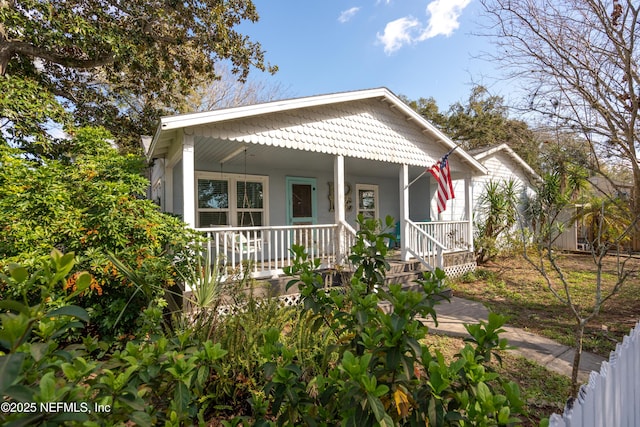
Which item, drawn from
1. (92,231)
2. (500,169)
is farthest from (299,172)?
(500,169)

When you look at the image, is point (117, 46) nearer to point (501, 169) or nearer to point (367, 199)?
point (367, 199)

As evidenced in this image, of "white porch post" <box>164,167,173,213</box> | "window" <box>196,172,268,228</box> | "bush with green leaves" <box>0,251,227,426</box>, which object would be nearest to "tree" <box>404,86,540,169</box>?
"window" <box>196,172,268,228</box>

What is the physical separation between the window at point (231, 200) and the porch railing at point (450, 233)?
4588 mm

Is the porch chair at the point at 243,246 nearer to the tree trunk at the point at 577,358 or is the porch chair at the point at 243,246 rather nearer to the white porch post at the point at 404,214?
the white porch post at the point at 404,214

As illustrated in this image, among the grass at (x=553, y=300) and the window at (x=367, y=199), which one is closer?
the grass at (x=553, y=300)

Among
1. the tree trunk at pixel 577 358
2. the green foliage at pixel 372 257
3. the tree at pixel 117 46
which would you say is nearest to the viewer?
the green foliage at pixel 372 257

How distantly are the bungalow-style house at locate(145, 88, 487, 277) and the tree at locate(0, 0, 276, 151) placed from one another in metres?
3.41

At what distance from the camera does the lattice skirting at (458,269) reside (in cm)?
843

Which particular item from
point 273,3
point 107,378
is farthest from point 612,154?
point 273,3

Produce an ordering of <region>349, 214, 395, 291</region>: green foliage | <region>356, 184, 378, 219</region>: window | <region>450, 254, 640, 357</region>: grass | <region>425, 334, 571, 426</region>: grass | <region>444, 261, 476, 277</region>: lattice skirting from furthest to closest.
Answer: <region>356, 184, 378, 219</region>: window → <region>444, 261, 476, 277</region>: lattice skirting → <region>450, 254, 640, 357</region>: grass → <region>425, 334, 571, 426</region>: grass → <region>349, 214, 395, 291</region>: green foliage

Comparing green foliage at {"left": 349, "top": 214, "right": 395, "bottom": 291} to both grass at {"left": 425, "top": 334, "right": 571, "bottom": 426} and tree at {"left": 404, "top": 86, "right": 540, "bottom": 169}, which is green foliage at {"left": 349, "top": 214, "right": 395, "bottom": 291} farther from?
tree at {"left": 404, "top": 86, "right": 540, "bottom": 169}

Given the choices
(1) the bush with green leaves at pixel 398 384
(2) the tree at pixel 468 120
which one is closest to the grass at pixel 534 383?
(1) the bush with green leaves at pixel 398 384

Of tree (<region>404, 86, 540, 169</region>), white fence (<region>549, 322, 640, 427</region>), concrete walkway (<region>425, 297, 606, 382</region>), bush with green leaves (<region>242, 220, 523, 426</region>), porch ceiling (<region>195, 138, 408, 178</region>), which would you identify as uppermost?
tree (<region>404, 86, 540, 169</region>)

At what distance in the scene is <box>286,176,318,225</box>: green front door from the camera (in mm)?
9117
